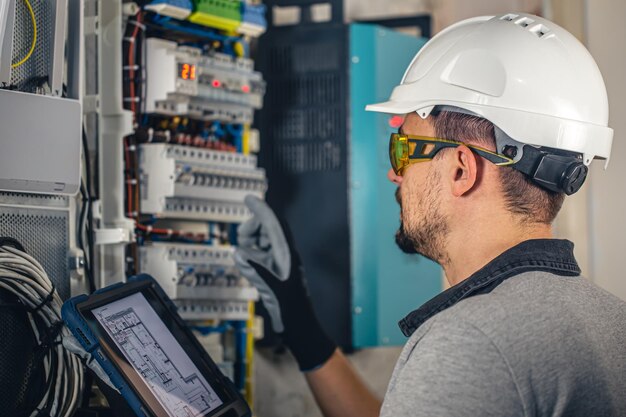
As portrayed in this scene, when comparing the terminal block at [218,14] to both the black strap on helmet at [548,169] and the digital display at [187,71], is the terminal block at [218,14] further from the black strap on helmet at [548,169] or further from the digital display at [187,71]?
the black strap on helmet at [548,169]

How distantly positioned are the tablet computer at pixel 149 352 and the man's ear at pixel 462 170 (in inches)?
28.6

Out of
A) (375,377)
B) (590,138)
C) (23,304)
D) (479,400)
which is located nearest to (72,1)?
(23,304)

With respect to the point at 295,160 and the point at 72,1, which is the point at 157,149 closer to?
the point at 72,1

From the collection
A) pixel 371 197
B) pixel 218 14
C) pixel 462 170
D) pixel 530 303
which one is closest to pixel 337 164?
pixel 371 197

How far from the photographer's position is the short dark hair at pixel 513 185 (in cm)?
167

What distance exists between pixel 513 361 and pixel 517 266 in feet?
0.81

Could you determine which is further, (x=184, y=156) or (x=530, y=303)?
(x=184, y=156)

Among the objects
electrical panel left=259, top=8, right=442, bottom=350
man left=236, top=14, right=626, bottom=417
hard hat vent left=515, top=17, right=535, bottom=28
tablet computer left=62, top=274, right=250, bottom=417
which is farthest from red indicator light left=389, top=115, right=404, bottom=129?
electrical panel left=259, top=8, right=442, bottom=350

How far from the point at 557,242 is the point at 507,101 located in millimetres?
271

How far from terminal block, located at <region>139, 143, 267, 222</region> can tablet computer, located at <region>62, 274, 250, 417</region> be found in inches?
13.3

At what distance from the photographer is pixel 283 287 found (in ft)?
7.68

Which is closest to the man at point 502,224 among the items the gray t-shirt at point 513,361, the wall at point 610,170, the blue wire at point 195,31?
the gray t-shirt at point 513,361

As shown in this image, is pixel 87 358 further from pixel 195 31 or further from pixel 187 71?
pixel 195 31

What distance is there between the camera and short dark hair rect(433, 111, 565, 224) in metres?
1.67
